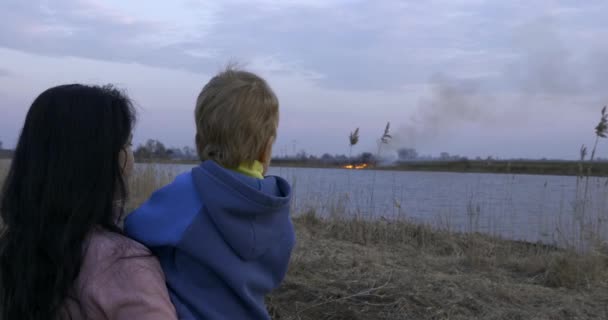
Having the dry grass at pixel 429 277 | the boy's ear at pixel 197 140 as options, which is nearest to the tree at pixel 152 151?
the dry grass at pixel 429 277

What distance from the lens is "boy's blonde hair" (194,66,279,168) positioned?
1881mm

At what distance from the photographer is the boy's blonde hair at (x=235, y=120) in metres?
1.88

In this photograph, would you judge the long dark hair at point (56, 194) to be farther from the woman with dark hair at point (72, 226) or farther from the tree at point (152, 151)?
the tree at point (152, 151)

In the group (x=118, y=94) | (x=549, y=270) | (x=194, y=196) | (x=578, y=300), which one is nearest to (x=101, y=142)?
(x=118, y=94)

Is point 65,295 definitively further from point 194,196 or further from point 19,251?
point 194,196

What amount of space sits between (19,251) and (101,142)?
319mm

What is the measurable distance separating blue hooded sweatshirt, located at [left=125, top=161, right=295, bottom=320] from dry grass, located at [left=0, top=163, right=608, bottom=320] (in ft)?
8.76

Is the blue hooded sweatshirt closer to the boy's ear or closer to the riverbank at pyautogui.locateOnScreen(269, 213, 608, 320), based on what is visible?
the boy's ear

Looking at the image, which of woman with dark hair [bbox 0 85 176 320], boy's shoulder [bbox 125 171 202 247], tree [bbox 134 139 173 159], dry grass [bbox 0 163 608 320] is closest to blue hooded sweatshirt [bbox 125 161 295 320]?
boy's shoulder [bbox 125 171 202 247]

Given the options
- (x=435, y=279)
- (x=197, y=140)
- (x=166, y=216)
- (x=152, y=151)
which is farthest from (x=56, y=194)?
(x=152, y=151)

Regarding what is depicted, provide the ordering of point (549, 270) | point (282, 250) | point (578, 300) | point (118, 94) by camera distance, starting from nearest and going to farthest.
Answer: point (118, 94) < point (282, 250) < point (578, 300) < point (549, 270)

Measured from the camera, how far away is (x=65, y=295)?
62.4 inches

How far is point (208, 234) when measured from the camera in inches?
69.6

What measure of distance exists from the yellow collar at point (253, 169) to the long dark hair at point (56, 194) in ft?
1.19
